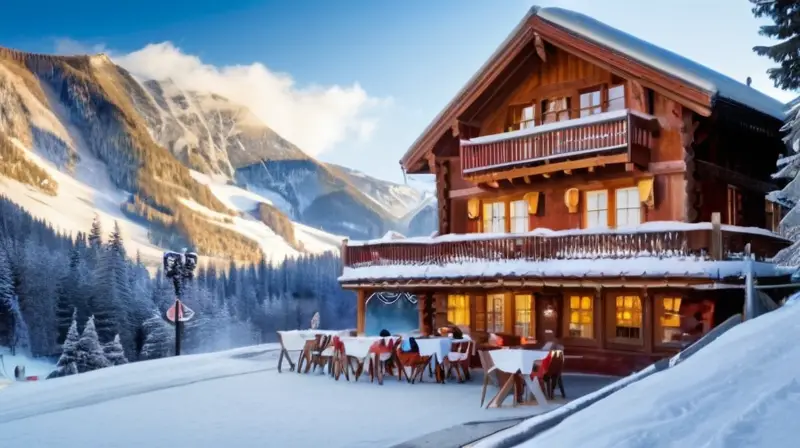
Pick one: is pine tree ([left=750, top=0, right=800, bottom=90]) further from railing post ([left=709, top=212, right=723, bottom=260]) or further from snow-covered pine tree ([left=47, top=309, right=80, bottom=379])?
snow-covered pine tree ([left=47, top=309, right=80, bottom=379])

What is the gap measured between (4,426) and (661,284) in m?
14.0

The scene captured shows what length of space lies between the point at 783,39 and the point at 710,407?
1417cm

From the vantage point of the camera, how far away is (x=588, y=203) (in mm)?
20781

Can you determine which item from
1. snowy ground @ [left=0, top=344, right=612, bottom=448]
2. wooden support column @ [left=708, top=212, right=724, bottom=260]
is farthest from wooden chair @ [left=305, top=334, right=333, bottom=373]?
wooden support column @ [left=708, top=212, right=724, bottom=260]

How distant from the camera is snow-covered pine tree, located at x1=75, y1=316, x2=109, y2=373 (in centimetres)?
5069

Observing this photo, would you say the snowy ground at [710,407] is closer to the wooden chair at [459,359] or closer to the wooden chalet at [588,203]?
the wooden chair at [459,359]

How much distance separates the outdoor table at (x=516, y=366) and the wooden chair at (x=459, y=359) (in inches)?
140

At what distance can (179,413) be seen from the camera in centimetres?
1294

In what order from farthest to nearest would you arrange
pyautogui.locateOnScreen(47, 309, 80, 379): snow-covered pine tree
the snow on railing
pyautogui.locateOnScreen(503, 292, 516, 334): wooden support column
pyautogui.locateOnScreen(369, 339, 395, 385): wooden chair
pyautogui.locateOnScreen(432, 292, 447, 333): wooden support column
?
1. pyautogui.locateOnScreen(47, 309, 80, 379): snow-covered pine tree
2. pyautogui.locateOnScreen(432, 292, 447, 333): wooden support column
3. pyautogui.locateOnScreen(503, 292, 516, 334): wooden support column
4. the snow on railing
5. pyautogui.locateOnScreen(369, 339, 395, 385): wooden chair

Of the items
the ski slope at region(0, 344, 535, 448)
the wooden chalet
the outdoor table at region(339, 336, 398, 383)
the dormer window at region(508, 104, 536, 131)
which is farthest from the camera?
the dormer window at region(508, 104, 536, 131)

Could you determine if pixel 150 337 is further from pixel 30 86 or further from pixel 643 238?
pixel 30 86

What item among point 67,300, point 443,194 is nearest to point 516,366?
point 443,194

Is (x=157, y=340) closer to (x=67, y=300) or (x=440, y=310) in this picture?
(x=67, y=300)

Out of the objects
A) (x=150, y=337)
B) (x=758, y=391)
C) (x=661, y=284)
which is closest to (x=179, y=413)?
(x=758, y=391)
